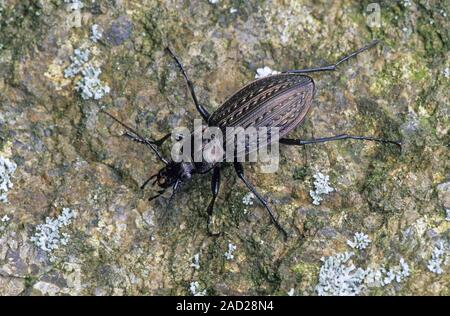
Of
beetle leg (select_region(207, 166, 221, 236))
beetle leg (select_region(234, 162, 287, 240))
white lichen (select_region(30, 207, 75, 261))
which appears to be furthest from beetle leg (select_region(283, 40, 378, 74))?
white lichen (select_region(30, 207, 75, 261))

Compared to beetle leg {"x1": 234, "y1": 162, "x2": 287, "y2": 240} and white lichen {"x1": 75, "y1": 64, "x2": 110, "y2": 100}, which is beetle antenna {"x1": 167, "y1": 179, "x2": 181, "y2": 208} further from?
white lichen {"x1": 75, "y1": 64, "x2": 110, "y2": 100}

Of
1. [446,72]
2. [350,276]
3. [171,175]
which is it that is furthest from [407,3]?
[171,175]

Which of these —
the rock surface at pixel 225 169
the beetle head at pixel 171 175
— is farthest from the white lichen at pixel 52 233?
the beetle head at pixel 171 175

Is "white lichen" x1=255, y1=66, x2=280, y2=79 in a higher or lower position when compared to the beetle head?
higher

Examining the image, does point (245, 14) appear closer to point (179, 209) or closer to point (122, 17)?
point (122, 17)

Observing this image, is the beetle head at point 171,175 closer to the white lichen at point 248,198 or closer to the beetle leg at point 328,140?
the white lichen at point 248,198

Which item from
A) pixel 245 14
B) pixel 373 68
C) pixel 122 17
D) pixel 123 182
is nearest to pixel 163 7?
pixel 122 17

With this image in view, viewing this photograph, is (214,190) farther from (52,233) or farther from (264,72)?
(52,233)
